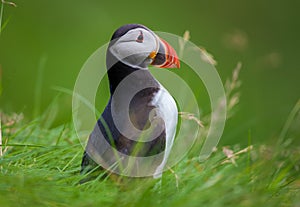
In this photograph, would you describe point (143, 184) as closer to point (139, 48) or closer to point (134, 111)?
point (134, 111)

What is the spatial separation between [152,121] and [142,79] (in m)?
0.32

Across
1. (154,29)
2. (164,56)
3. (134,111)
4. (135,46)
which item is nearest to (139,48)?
(135,46)

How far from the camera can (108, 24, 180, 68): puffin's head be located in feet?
11.9

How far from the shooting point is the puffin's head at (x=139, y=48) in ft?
11.9

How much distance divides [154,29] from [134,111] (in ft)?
23.5

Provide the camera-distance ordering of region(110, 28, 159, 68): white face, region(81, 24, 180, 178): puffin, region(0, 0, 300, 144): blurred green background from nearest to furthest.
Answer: region(81, 24, 180, 178): puffin < region(110, 28, 159, 68): white face < region(0, 0, 300, 144): blurred green background

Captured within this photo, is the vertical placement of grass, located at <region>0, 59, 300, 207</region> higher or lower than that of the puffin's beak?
lower

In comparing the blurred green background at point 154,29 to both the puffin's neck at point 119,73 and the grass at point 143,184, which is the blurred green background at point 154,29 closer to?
the grass at point 143,184

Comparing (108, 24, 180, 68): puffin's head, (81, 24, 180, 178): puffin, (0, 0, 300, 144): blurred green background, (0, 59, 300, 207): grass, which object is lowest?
(0, 0, 300, 144): blurred green background

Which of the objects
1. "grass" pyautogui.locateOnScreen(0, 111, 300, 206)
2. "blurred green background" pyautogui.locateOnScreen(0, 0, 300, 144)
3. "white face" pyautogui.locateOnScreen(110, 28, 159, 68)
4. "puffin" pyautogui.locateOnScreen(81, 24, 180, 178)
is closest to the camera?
"grass" pyautogui.locateOnScreen(0, 111, 300, 206)

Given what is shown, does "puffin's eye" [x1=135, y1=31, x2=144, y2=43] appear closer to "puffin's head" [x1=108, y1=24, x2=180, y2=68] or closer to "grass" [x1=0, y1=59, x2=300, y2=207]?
"puffin's head" [x1=108, y1=24, x2=180, y2=68]

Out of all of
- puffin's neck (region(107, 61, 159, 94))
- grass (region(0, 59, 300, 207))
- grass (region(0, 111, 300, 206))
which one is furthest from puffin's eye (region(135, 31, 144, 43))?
grass (region(0, 111, 300, 206))

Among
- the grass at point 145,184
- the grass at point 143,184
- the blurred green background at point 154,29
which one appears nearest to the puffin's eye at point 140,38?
the grass at point 145,184

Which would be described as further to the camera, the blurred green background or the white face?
the blurred green background
